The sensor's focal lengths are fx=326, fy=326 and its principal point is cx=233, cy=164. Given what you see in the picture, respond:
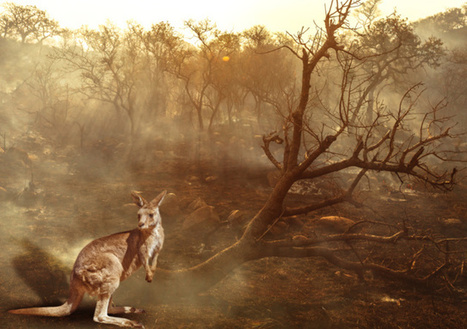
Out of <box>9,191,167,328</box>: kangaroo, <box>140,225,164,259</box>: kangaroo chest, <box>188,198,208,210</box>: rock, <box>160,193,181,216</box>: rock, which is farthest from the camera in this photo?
<box>188,198,208,210</box>: rock

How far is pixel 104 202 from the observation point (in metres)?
14.1

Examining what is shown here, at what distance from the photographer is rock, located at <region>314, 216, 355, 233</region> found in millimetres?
11672

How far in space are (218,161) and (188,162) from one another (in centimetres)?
231

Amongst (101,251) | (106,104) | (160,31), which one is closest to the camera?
(101,251)

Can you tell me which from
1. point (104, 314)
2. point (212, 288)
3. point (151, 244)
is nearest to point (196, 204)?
point (212, 288)

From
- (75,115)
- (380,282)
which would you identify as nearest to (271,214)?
(380,282)

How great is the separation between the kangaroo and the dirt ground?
576 millimetres

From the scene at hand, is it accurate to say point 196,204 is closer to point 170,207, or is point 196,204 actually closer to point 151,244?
point 170,207

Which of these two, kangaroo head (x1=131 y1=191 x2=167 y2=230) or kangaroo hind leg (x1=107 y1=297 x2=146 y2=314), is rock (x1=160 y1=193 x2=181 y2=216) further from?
kangaroo head (x1=131 y1=191 x2=167 y2=230)

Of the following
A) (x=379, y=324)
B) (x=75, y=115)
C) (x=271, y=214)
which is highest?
(x=75, y=115)

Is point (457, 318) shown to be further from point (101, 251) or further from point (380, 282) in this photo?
point (101, 251)

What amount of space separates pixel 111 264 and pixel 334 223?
29.6 ft

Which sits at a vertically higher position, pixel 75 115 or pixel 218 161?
pixel 75 115

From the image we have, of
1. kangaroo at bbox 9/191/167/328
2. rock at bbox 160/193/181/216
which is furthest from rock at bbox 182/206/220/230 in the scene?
kangaroo at bbox 9/191/167/328
